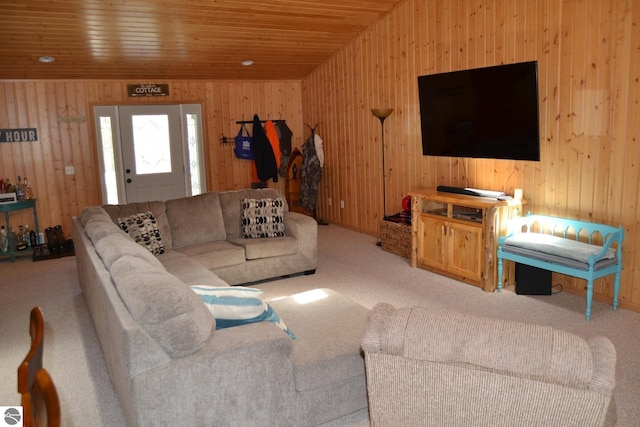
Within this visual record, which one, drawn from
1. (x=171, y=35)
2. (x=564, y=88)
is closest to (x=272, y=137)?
(x=171, y=35)

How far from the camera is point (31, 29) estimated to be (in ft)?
17.9

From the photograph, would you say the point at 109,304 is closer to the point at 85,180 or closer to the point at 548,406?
the point at 548,406

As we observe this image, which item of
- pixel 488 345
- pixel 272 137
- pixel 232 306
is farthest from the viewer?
pixel 272 137

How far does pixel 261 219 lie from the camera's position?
5.47 m

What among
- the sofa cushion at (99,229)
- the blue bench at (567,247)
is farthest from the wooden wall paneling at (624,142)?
the sofa cushion at (99,229)

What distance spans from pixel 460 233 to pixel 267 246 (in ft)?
5.96

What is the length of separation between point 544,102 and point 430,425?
370cm

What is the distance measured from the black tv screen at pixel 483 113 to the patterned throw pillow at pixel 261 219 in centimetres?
176

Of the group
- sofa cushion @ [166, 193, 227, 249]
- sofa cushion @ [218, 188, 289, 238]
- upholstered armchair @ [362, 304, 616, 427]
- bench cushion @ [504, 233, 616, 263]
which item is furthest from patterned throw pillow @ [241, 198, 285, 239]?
upholstered armchair @ [362, 304, 616, 427]

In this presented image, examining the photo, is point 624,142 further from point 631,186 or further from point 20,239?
point 20,239

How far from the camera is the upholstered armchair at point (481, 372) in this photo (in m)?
1.58

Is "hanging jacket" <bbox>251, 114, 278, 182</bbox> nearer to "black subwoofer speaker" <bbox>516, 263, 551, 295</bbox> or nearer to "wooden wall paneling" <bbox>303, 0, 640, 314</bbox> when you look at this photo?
"wooden wall paneling" <bbox>303, 0, 640, 314</bbox>

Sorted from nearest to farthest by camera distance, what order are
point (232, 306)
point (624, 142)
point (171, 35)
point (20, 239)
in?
point (232, 306), point (624, 142), point (171, 35), point (20, 239)

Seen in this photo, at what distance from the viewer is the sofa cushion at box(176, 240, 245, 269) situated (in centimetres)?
494
